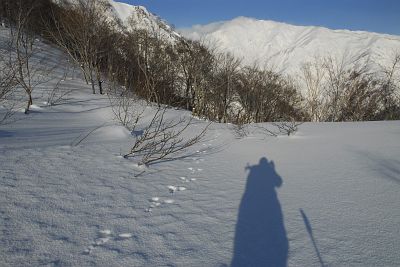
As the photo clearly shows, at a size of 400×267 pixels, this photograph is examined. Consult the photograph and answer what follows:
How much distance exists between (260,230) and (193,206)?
1.04 m

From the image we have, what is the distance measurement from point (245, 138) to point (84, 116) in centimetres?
589

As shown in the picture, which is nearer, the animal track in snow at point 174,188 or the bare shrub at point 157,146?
the animal track in snow at point 174,188

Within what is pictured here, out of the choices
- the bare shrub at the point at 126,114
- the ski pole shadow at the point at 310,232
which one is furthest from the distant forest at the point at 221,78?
the ski pole shadow at the point at 310,232

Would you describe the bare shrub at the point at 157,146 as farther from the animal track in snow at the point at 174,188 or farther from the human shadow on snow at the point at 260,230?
the human shadow on snow at the point at 260,230

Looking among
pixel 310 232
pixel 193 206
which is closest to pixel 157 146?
pixel 193 206

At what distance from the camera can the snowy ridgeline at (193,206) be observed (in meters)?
3.20

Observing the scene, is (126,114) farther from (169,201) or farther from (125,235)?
(125,235)

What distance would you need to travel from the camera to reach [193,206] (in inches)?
177

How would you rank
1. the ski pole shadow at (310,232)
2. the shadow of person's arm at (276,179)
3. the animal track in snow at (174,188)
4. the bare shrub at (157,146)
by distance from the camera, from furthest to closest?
the bare shrub at (157,146) < the shadow of person's arm at (276,179) < the animal track in snow at (174,188) < the ski pole shadow at (310,232)

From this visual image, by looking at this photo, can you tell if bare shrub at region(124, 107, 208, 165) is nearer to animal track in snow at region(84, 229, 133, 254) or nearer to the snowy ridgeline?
the snowy ridgeline

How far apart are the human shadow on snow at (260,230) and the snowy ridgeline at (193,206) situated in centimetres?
1

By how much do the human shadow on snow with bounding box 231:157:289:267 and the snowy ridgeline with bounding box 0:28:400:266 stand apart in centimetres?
1

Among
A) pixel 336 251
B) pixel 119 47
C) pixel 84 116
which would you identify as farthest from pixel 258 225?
pixel 119 47

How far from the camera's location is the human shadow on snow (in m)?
3.24
